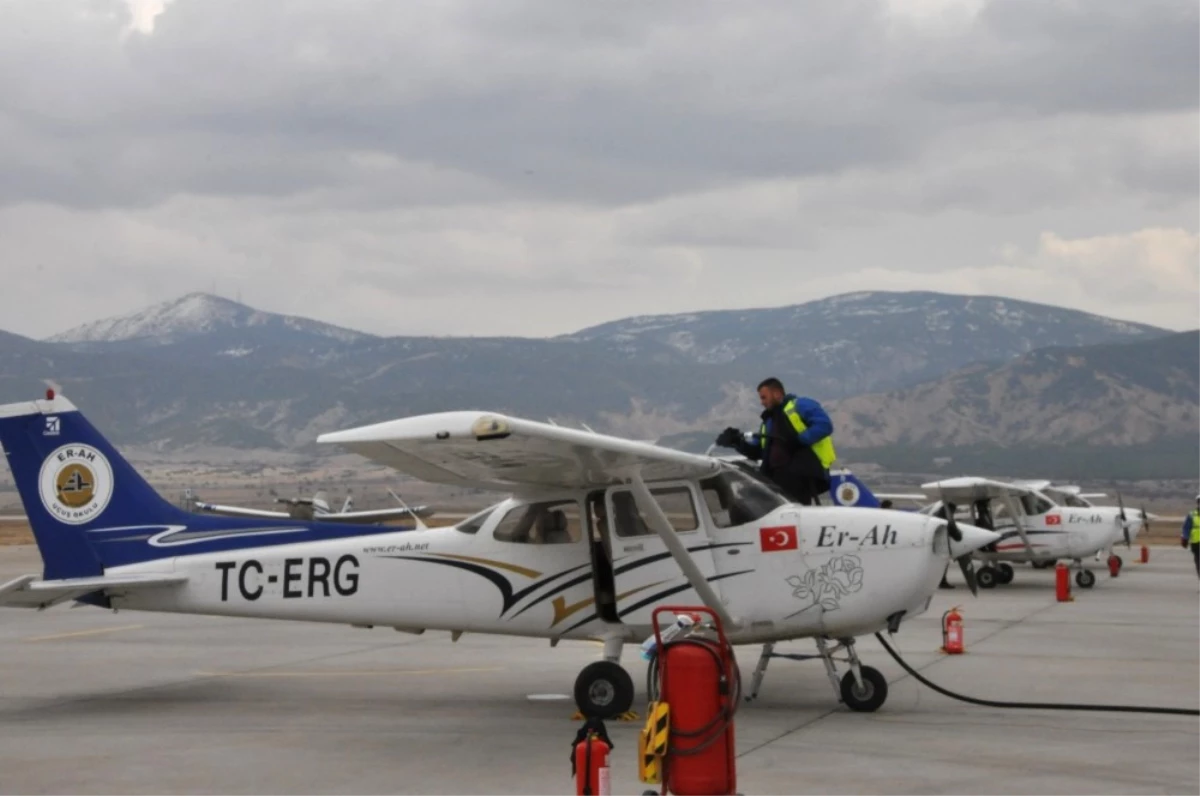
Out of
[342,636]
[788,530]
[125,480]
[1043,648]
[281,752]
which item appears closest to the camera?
[281,752]

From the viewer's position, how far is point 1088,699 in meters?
12.6

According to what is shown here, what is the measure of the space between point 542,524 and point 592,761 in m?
4.88

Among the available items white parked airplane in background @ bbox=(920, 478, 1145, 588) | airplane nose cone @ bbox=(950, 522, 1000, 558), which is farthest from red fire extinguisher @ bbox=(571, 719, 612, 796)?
white parked airplane in background @ bbox=(920, 478, 1145, 588)

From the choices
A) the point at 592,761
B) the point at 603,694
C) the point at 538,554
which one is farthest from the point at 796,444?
the point at 592,761

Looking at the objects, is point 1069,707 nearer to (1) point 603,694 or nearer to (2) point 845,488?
(1) point 603,694

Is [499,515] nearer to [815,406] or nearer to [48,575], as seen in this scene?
[815,406]

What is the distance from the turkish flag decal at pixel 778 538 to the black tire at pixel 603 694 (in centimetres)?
154

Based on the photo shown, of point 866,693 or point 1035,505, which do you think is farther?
point 1035,505

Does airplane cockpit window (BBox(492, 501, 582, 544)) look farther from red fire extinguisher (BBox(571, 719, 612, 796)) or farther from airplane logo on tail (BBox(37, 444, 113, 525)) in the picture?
red fire extinguisher (BBox(571, 719, 612, 796))

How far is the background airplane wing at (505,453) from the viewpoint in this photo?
370 inches

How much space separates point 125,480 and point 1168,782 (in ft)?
29.2

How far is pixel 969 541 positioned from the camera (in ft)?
38.8

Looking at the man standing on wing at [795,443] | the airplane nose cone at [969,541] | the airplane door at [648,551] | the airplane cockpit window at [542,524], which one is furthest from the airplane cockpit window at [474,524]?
the airplane nose cone at [969,541]

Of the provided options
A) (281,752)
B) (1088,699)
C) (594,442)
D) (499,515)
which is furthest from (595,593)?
(1088,699)
